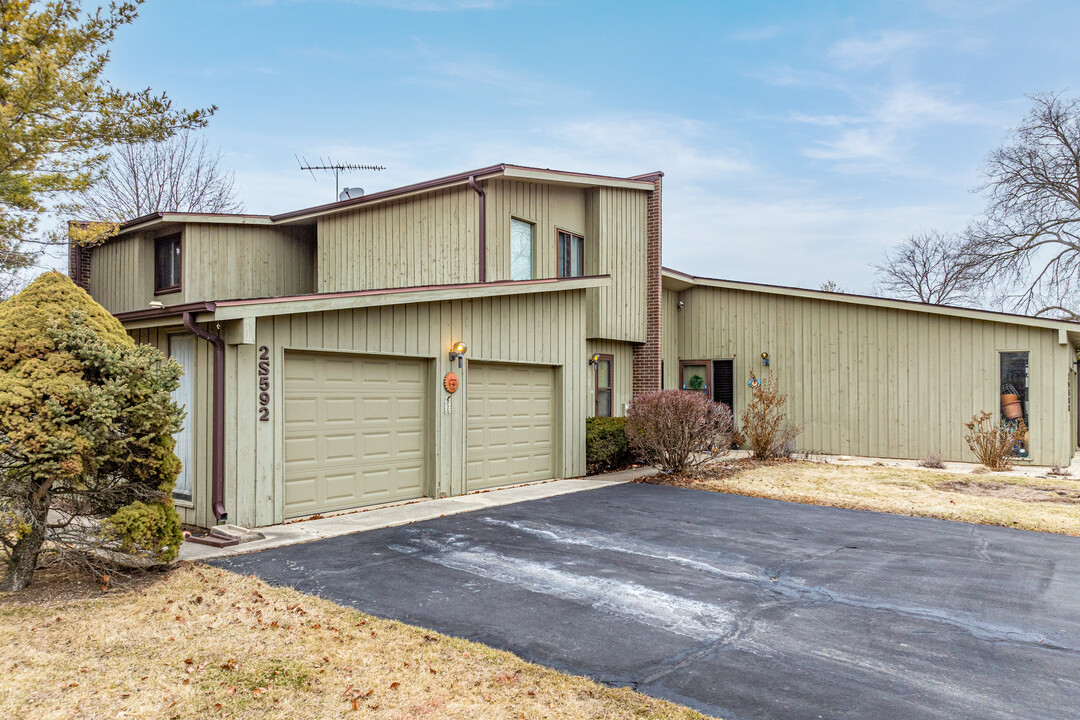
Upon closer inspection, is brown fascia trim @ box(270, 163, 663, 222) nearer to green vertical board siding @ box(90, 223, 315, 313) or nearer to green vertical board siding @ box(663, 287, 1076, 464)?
green vertical board siding @ box(90, 223, 315, 313)

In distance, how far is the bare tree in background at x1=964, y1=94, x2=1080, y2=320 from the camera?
22.6 m

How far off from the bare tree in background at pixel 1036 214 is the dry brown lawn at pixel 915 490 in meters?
15.6

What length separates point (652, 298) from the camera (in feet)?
50.3

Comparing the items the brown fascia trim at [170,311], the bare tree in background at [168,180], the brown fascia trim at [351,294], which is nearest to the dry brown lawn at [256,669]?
the brown fascia trim at [170,311]

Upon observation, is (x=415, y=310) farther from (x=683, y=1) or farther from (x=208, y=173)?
(x=208, y=173)

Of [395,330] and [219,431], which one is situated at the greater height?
[395,330]

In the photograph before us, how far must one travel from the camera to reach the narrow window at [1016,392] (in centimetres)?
1346

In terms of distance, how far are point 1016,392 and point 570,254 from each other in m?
9.39

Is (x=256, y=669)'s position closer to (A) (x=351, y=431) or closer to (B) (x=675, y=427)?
(A) (x=351, y=431)

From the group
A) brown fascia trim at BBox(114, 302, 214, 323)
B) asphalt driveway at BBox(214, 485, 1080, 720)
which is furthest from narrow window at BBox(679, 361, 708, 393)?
brown fascia trim at BBox(114, 302, 214, 323)

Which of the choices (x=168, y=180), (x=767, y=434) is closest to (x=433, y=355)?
(x=767, y=434)

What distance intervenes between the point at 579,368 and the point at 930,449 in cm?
801

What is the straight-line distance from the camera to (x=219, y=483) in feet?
23.7

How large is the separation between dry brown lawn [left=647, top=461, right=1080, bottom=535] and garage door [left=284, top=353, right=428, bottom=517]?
4.65 metres
